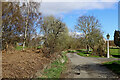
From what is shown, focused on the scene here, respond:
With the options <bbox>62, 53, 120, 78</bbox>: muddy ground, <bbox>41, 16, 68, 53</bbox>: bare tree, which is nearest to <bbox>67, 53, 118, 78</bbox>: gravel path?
<bbox>62, 53, 120, 78</bbox>: muddy ground

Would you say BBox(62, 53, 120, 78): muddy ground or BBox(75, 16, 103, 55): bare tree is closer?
BBox(62, 53, 120, 78): muddy ground

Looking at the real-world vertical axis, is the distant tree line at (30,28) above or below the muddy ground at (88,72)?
above

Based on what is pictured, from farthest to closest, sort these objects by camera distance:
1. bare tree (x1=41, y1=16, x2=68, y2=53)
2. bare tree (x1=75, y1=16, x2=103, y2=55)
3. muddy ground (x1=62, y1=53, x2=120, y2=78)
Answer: bare tree (x1=75, y1=16, x2=103, y2=55) → bare tree (x1=41, y1=16, x2=68, y2=53) → muddy ground (x1=62, y1=53, x2=120, y2=78)

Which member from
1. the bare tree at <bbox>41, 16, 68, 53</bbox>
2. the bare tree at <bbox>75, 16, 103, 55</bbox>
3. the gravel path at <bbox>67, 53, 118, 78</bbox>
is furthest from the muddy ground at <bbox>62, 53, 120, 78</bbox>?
the bare tree at <bbox>75, 16, 103, 55</bbox>

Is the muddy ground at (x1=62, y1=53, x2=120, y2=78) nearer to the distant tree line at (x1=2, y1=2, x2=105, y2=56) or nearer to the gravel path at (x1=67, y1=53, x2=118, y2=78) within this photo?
the gravel path at (x1=67, y1=53, x2=118, y2=78)

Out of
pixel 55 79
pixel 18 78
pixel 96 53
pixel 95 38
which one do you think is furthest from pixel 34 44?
pixel 95 38

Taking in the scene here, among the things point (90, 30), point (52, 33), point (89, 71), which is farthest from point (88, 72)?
point (90, 30)

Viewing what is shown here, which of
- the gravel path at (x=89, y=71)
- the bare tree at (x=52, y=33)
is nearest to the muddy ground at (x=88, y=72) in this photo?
the gravel path at (x=89, y=71)

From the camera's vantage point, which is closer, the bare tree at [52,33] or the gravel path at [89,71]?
the gravel path at [89,71]

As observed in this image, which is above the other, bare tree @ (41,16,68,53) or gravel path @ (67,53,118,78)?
bare tree @ (41,16,68,53)

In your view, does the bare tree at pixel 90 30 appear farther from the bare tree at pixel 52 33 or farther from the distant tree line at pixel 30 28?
the bare tree at pixel 52 33

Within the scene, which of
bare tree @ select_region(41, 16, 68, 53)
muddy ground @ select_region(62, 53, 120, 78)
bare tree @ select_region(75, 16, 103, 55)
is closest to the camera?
muddy ground @ select_region(62, 53, 120, 78)

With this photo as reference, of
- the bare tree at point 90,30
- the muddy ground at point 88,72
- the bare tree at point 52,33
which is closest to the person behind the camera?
the muddy ground at point 88,72

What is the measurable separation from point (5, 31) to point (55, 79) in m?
3.99
